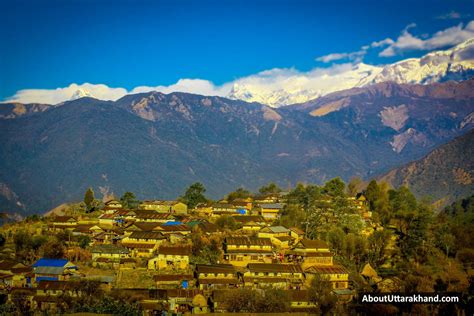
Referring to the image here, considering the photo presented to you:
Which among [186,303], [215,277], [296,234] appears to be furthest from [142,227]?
[186,303]

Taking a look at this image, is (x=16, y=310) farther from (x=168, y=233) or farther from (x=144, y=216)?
(x=144, y=216)

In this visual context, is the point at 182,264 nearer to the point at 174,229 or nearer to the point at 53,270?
the point at 174,229

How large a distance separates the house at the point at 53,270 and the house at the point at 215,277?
13.2 m

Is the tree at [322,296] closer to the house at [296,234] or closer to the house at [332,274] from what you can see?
the house at [332,274]

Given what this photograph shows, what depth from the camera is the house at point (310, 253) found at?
6500 cm

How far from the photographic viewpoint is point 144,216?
8206 cm

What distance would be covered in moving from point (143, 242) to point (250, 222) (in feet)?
53.6

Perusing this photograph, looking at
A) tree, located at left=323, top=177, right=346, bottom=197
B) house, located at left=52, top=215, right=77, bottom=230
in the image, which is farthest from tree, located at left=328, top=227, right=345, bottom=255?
house, located at left=52, top=215, right=77, bottom=230

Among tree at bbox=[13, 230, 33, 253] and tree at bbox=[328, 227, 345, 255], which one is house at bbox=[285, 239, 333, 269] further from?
tree at bbox=[13, 230, 33, 253]

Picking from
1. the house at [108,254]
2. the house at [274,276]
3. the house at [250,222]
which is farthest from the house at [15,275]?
the house at [250,222]

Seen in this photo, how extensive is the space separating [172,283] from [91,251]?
1323 cm

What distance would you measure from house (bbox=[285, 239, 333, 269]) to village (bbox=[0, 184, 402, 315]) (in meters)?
0.11

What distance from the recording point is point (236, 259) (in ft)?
214

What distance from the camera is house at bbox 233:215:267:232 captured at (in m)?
77.1
